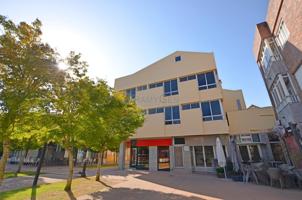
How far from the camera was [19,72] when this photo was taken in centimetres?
518

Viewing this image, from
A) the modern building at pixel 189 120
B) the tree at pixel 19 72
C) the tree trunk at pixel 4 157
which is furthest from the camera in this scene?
the modern building at pixel 189 120

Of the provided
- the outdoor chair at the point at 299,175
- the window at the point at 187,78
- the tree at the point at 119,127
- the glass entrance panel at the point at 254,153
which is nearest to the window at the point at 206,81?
the window at the point at 187,78

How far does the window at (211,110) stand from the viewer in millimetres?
16842

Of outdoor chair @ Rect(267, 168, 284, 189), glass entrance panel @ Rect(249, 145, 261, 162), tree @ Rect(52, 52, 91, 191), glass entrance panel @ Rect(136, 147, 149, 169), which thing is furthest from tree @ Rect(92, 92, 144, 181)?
glass entrance panel @ Rect(249, 145, 261, 162)

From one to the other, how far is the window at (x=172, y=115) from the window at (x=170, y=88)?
6.31ft

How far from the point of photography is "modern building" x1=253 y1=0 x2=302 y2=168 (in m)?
9.78

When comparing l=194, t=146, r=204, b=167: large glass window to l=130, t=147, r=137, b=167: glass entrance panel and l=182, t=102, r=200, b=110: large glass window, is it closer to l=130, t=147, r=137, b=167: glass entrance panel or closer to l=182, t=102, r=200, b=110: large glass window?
l=182, t=102, r=200, b=110: large glass window

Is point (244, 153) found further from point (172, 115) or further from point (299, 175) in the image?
point (172, 115)

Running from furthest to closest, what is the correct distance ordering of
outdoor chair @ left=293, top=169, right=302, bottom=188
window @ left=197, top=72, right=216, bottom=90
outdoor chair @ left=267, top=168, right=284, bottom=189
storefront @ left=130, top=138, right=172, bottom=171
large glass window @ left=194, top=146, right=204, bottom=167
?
storefront @ left=130, top=138, right=172, bottom=171 < window @ left=197, top=72, right=216, bottom=90 < large glass window @ left=194, top=146, right=204, bottom=167 < outdoor chair @ left=267, top=168, right=284, bottom=189 < outdoor chair @ left=293, top=169, right=302, bottom=188

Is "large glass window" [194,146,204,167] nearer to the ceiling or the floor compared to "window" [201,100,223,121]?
nearer to the floor

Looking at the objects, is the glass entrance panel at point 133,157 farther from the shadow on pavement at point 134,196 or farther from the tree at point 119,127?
the shadow on pavement at point 134,196

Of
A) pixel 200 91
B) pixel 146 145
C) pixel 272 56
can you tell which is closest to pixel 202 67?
pixel 200 91

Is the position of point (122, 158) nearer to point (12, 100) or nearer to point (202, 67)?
point (202, 67)

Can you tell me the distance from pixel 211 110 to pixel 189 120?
8.31ft
